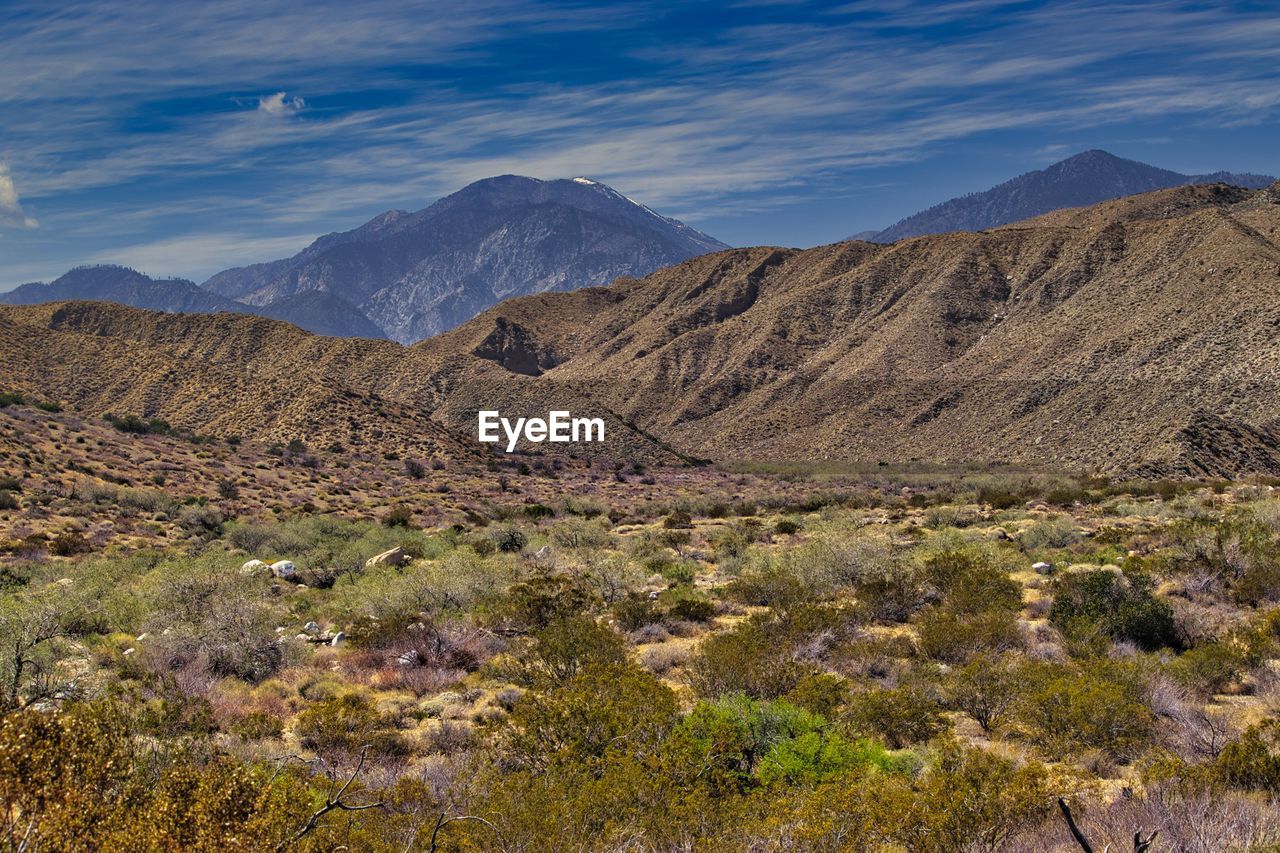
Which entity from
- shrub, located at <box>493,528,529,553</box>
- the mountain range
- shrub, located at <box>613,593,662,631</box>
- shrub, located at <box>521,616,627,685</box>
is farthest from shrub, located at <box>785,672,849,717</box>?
the mountain range

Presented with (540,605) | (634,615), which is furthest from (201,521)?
(634,615)

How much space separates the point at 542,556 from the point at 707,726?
14.3 meters

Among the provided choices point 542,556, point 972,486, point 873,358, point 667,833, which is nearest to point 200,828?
point 667,833

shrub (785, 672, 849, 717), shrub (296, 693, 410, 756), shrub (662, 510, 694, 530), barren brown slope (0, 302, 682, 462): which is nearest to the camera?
shrub (296, 693, 410, 756)

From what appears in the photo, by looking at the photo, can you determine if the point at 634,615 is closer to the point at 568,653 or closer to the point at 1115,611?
the point at 568,653

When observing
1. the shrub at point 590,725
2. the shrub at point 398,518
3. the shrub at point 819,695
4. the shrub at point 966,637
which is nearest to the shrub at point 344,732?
the shrub at point 590,725

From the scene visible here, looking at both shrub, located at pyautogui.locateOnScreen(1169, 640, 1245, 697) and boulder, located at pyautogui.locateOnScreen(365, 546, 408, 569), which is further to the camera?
boulder, located at pyautogui.locateOnScreen(365, 546, 408, 569)

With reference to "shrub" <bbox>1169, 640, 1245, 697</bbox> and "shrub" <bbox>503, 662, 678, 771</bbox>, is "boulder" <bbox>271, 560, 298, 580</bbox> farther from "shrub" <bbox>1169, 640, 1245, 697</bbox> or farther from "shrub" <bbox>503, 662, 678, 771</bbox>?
"shrub" <bbox>1169, 640, 1245, 697</bbox>

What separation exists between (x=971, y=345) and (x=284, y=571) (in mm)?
76136

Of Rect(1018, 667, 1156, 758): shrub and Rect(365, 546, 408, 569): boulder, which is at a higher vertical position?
Rect(1018, 667, 1156, 758): shrub

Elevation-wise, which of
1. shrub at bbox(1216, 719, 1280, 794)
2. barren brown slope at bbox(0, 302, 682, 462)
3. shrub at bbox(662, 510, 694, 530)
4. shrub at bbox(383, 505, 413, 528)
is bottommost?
shrub at bbox(662, 510, 694, 530)

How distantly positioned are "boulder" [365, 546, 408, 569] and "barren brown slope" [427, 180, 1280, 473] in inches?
1569

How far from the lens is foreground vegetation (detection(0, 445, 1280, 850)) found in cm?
513

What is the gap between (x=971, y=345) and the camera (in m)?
80.9
